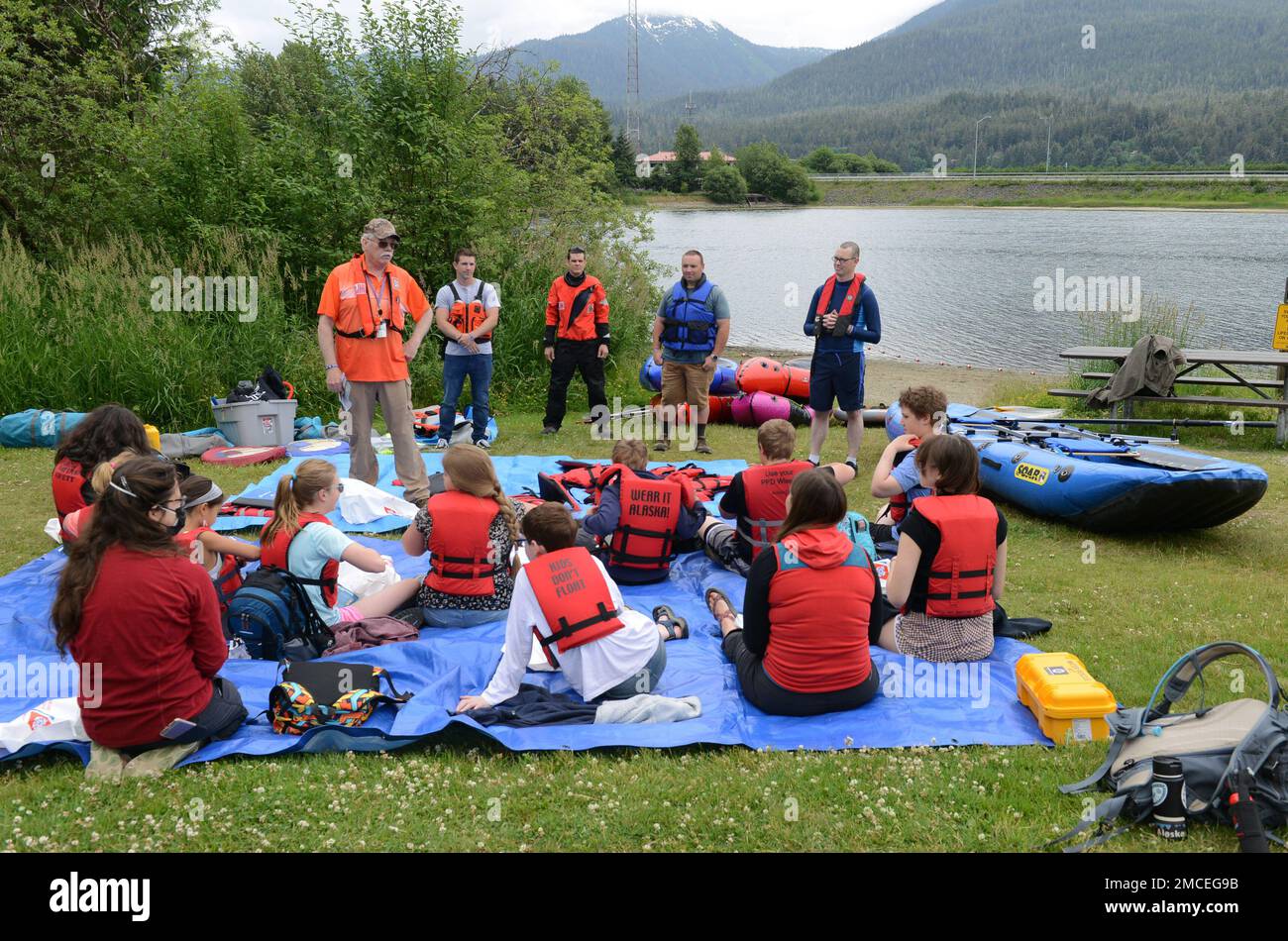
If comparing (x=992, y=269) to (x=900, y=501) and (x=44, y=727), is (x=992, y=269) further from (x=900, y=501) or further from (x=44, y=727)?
(x=44, y=727)

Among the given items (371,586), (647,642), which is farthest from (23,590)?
(647,642)

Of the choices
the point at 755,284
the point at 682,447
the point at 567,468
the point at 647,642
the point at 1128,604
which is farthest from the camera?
the point at 755,284

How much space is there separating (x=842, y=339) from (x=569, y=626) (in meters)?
5.72

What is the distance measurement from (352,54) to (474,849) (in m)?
13.0

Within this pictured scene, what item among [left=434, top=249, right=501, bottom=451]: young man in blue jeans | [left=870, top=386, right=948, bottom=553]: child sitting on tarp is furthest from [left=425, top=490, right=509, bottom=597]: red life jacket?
[left=434, top=249, right=501, bottom=451]: young man in blue jeans

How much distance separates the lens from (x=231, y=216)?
1348 centimetres

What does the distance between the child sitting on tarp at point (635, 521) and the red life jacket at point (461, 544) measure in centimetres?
90

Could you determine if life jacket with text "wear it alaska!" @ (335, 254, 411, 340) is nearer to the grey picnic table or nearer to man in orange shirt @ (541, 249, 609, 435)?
man in orange shirt @ (541, 249, 609, 435)

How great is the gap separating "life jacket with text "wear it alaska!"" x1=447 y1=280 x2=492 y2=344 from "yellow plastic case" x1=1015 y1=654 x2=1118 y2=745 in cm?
732

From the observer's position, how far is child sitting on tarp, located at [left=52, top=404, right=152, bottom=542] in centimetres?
567

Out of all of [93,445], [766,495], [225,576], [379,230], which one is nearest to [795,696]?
→ [766,495]

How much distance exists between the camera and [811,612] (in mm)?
4457

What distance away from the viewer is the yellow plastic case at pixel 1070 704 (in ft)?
14.5

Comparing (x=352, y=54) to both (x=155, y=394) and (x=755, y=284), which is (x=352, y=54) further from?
(x=755, y=284)
